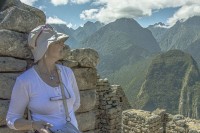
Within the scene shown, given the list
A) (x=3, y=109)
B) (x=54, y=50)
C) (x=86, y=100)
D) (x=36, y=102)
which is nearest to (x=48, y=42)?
(x=54, y=50)

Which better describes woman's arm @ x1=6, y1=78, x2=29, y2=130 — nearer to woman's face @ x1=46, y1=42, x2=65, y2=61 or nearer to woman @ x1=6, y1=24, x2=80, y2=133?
woman @ x1=6, y1=24, x2=80, y2=133

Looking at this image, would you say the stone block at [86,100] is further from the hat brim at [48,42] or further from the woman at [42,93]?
the hat brim at [48,42]

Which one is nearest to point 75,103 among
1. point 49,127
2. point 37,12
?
point 49,127

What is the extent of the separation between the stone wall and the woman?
1116 cm

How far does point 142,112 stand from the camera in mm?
16312

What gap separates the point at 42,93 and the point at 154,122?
1200 cm

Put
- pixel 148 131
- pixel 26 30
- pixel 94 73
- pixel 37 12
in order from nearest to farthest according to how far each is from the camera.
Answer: pixel 26 30 → pixel 37 12 → pixel 94 73 → pixel 148 131

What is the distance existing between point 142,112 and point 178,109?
183m

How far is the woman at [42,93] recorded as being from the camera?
435cm

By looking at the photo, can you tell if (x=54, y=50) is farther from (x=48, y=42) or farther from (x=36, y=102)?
(x=36, y=102)

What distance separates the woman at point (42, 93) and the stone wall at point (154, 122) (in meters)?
11.2

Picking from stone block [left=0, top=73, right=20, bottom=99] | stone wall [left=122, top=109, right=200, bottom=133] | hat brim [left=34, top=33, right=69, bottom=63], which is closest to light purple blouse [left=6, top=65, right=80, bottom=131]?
hat brim [left=34, top=33, right=69, bottom=63]

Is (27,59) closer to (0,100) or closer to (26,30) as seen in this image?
(26,30)

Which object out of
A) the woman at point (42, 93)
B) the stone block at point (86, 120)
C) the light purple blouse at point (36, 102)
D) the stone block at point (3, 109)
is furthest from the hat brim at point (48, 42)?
the stone block at point (86, 120)
